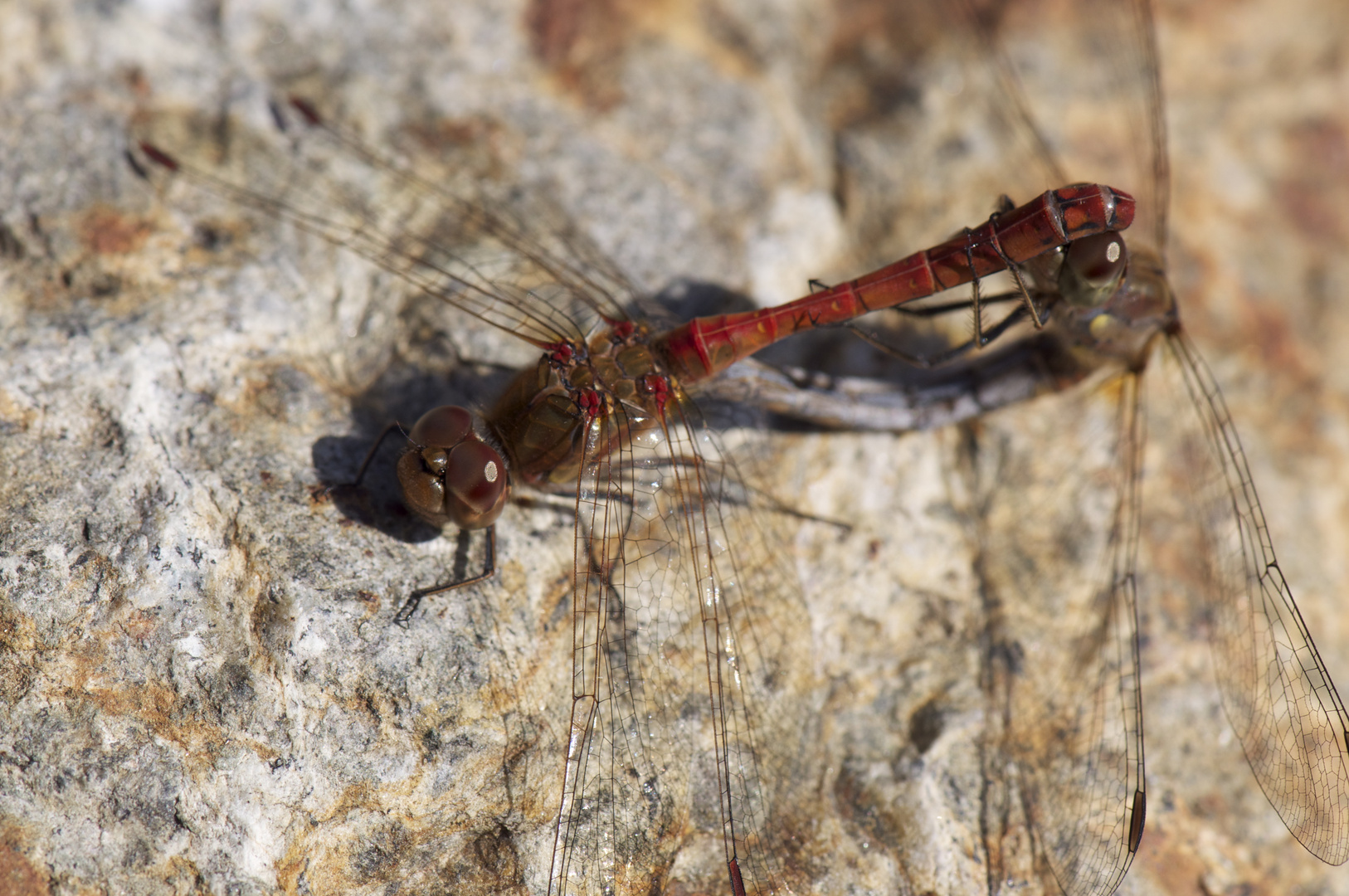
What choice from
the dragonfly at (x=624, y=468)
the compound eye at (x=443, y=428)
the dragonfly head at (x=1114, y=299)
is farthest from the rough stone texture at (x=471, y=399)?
the dragonfly head at (x=1114, y=299)

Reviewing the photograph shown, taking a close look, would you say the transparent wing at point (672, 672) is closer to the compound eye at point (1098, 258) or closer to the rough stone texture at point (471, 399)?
the rough stone texture at point (471, 399)

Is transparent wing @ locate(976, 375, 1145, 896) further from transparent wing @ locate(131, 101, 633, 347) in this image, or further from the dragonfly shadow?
the dragonfly shadow

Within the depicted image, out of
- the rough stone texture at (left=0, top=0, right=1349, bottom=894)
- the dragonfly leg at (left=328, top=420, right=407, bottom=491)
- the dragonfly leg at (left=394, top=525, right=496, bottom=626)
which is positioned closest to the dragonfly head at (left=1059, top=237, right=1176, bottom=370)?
the rough stone texture at (left=0, top=0, right=1349, bottom=894)

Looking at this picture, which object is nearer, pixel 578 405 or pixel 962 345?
pixel 578 405

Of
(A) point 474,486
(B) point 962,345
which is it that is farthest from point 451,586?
(B) point 962,345

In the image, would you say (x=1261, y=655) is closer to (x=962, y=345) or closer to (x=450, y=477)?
(x=962, y=345)

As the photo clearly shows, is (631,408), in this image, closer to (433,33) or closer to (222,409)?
(222,409)
